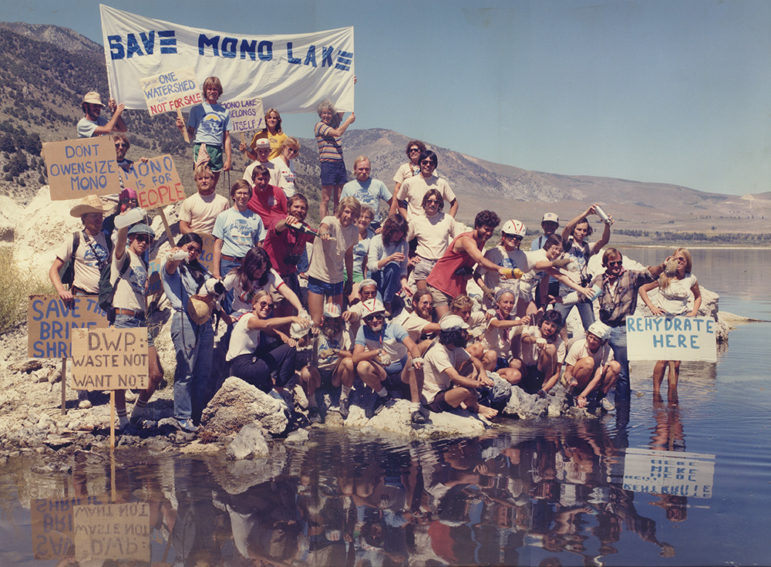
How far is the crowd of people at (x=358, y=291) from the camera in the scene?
816cm

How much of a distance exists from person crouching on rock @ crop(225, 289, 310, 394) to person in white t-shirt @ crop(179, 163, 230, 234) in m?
1.49

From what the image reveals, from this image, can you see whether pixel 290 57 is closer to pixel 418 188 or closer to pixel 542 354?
pixel 418 188

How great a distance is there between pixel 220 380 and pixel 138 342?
131 cm

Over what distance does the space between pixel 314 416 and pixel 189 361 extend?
170cm

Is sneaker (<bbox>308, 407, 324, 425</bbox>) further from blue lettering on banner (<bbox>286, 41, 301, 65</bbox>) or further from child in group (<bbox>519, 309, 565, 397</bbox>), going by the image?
blue lettering on banner (<bbox>286, 41, 301, 65</bbox>)

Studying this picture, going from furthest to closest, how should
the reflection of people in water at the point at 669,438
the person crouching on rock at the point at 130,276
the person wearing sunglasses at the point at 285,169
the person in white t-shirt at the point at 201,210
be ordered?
the person wearing sunglasses at the point at 285,169 → the person in white t-shirt at the point at 201,210 → the person crouching on rock at the point at 130,276 → the reflection of people in water at the point at 669,438

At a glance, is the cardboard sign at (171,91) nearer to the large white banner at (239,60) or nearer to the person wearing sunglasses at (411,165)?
the large white banner at (239,60)

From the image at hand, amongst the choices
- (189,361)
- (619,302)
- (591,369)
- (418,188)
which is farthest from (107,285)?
(619,302)

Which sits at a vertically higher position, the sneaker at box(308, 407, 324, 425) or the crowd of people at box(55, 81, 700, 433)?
the crowd of people at box(55, 81, 700, 433)

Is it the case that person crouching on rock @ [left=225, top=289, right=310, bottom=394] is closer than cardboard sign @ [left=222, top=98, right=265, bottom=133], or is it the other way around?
person crouching on rock @ [left=225, top=289, right=310, bottom=394]

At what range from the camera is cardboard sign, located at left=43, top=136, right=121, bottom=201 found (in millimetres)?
8922

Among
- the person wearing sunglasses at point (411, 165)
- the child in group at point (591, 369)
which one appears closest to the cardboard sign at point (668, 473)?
the child in group at point (591, 369)

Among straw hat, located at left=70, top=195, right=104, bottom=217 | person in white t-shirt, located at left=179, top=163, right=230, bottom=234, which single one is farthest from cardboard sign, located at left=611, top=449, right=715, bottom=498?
straw hat, located at left=70, top=195, right=104, bottom=217

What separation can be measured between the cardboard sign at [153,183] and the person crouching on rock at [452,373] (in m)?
3.76
